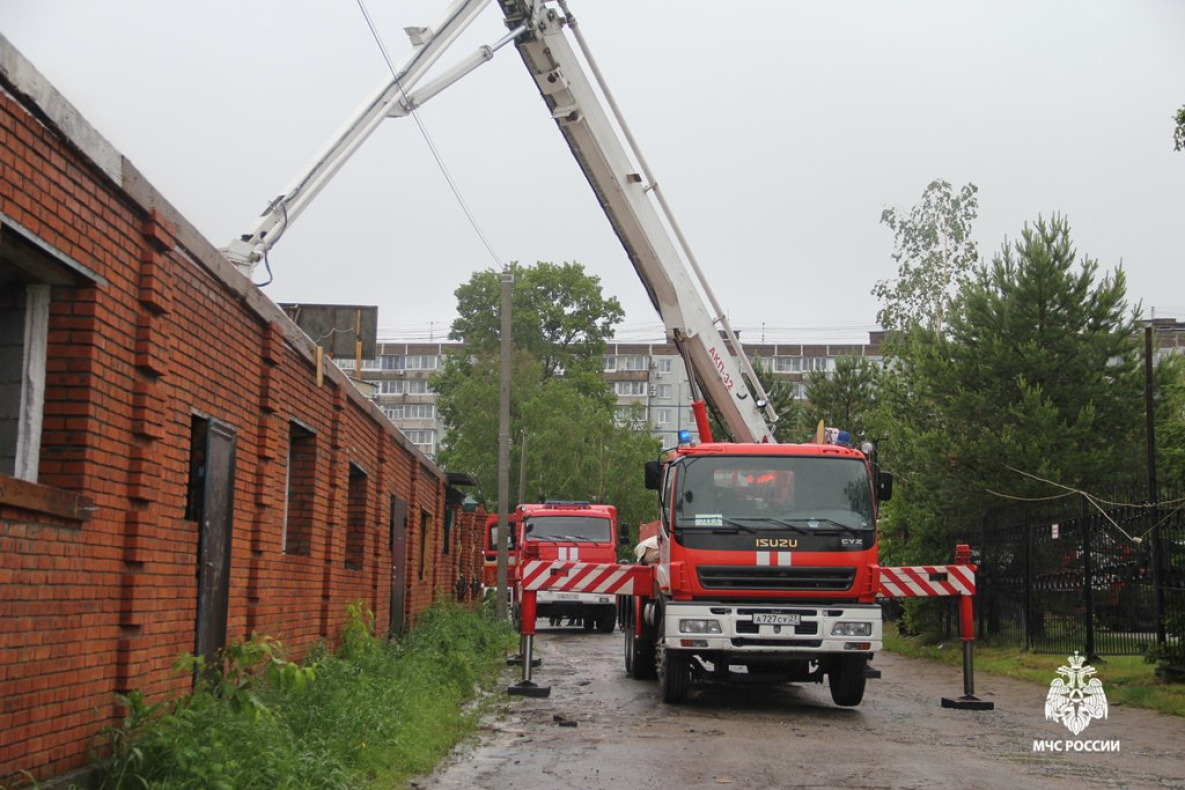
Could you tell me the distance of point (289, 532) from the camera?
1233cm

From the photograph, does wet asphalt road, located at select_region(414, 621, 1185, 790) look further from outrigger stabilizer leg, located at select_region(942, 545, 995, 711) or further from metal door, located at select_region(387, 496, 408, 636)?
metal door, located at select_region(387, 496, 408, 636)

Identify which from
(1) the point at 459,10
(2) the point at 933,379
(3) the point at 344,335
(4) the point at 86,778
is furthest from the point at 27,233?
(2) the point at 933,379

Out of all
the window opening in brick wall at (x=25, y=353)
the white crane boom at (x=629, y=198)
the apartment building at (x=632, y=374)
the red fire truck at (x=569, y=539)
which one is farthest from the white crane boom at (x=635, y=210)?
the apartment building at (x=632, y=374)

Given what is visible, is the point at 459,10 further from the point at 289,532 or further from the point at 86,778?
the point at 86,778

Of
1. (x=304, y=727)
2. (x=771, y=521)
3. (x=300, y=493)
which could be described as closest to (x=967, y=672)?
(x=771, y=521)

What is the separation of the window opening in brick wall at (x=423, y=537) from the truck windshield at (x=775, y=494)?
33.1 feet

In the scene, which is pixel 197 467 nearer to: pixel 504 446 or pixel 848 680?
pixel 848 680

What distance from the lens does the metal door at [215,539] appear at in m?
8.58

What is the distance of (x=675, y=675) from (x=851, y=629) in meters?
1.88

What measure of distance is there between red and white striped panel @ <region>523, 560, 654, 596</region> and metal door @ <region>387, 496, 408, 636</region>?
172 inches

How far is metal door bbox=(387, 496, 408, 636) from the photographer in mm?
18453

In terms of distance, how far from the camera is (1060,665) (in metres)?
17.1

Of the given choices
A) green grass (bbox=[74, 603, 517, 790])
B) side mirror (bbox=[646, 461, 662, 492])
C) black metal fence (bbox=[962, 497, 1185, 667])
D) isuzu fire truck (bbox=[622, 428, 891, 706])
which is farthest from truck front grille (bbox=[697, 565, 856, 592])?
black metal fence (bbox=[962, 497, 1185, 667])

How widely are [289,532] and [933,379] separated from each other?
14248 millimetres
